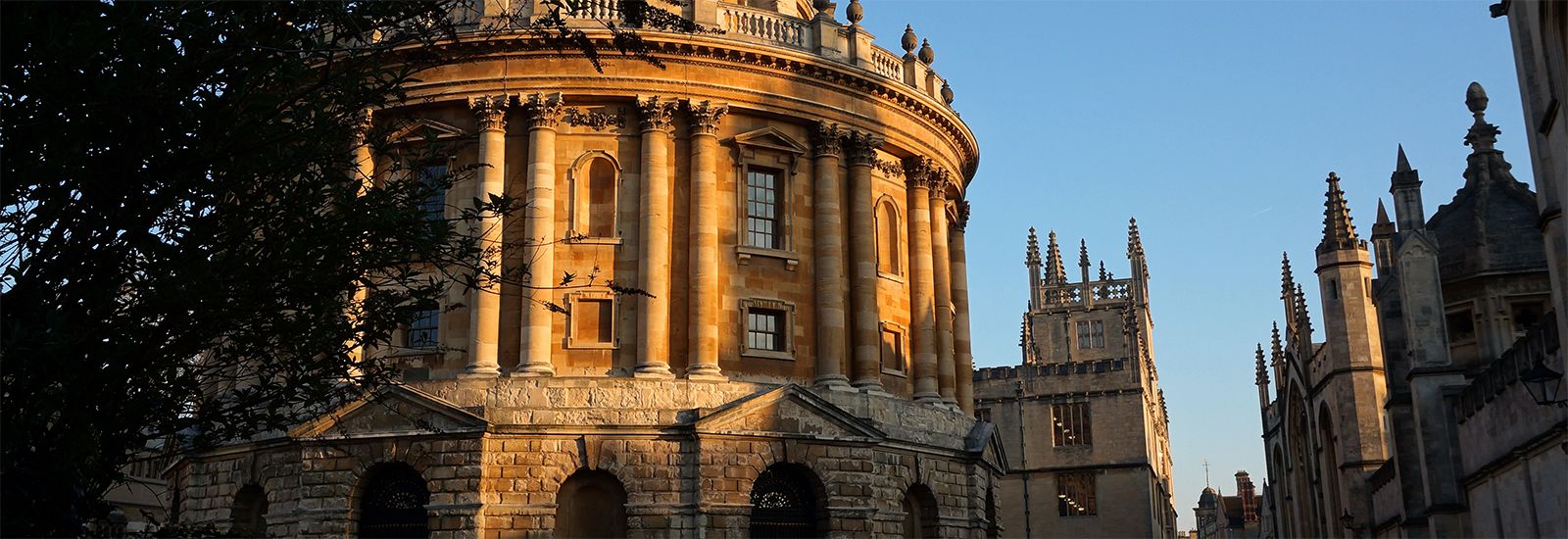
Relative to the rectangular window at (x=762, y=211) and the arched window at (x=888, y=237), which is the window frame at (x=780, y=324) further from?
the arched window at (x=888, y=237)

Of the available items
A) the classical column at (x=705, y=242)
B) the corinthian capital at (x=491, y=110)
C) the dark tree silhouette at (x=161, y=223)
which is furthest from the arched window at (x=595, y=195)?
the dark tree silhouette at (x=161, y=223)

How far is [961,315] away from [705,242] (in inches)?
362

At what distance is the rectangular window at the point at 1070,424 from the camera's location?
71.8 metres

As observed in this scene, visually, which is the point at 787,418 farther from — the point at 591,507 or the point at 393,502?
the point at 393,502

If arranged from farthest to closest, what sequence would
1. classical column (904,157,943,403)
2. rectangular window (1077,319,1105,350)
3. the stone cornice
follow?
rectangular window (1077,319,1105,350) < classical column (904,157,943,403) < the stone cornice

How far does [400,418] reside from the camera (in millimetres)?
28688

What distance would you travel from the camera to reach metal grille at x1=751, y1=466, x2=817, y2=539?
29672 millimetres

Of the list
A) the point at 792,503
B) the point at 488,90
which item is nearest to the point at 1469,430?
the point at 792,503

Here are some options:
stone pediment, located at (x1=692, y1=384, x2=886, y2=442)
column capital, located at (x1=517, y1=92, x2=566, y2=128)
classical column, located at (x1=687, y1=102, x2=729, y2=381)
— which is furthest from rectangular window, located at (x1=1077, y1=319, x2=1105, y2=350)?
column capital, located at (x1=517, y1=92, x2=566, y2=128)

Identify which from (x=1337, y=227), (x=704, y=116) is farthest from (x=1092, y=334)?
(x=704, y=116)

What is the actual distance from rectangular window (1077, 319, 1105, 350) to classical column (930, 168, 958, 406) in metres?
57.6

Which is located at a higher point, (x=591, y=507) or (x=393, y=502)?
(x=393, y=502)

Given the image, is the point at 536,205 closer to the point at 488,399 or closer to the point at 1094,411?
the point at 488,399

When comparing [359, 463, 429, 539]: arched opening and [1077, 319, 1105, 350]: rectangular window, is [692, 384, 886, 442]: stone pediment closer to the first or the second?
[359, 463, 429, 539]: arched opening
